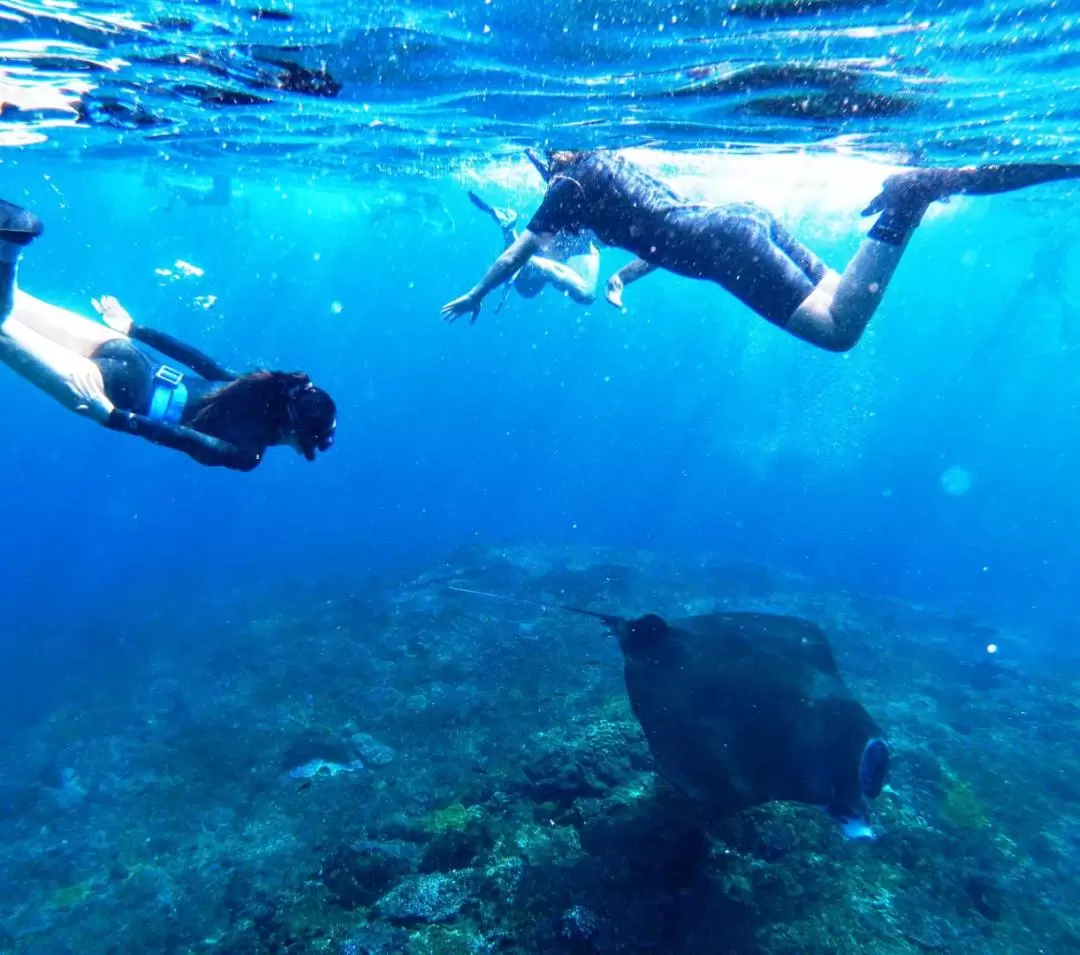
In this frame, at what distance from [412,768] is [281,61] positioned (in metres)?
12.7

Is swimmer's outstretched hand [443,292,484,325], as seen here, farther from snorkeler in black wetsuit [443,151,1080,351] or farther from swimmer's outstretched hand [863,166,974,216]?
swimmer's outstretched hand [863,166,974,216]

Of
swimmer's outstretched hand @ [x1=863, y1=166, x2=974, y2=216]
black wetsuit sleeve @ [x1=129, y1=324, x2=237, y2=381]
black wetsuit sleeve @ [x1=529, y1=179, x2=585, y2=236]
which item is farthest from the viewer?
black wetsuit sleeve @ [x1=129, y1=324, x2=237, y2=381]

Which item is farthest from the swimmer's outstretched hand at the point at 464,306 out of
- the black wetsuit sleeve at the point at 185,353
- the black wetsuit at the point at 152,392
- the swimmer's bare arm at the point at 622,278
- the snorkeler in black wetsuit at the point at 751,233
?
the black wetsuit sleeve at the point at 185,353

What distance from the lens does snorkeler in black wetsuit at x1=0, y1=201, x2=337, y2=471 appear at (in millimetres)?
4363

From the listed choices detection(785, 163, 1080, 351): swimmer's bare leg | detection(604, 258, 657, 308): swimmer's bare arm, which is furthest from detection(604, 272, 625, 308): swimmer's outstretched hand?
detection(785, 163, 1080, 351): swimmer's bare leg

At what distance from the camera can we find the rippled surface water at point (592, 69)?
7758 mm

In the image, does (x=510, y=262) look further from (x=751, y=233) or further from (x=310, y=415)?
(x=310, y=415)

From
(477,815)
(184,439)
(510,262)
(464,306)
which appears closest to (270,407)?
(184,439)

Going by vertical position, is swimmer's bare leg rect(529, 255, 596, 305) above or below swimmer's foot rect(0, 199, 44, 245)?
above

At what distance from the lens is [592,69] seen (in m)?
9.69

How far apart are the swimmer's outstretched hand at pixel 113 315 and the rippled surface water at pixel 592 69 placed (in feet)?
17.5

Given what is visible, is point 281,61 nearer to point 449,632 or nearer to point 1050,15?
point 1050,15

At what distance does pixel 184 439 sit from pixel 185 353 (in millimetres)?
2138

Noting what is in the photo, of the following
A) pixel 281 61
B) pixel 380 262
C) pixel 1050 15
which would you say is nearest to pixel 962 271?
pixel 1050 15
